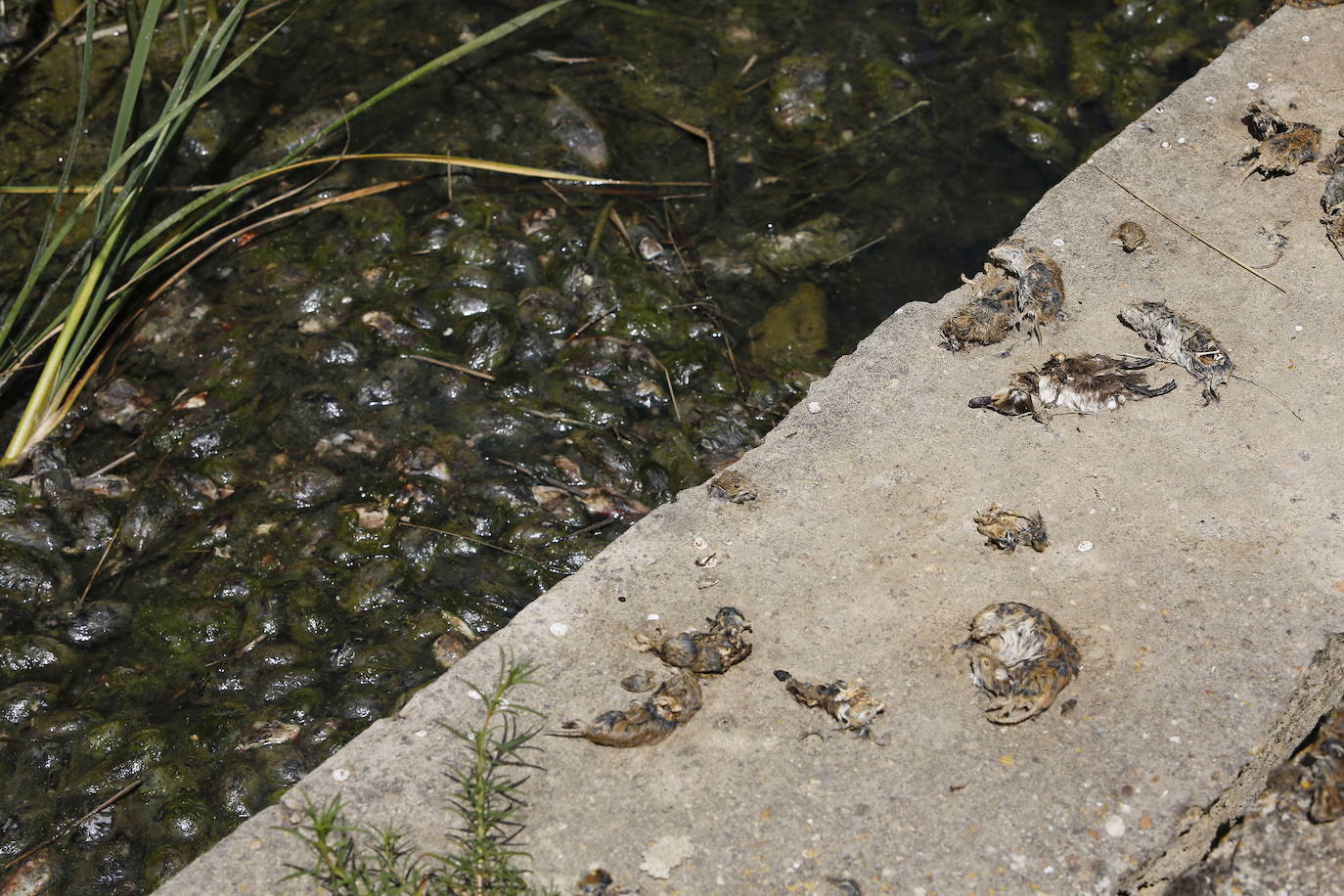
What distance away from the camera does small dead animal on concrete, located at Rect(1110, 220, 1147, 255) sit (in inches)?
130

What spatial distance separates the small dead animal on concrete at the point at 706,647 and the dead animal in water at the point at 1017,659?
0.46m

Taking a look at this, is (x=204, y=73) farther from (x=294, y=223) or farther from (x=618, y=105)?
(x=618, y=105)

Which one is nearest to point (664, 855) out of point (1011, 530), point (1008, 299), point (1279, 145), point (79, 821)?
point (1011, 530)

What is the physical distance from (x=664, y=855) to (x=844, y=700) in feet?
1.57

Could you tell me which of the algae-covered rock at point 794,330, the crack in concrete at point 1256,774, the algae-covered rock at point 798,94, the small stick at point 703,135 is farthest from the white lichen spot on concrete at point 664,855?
the algae-covered rock at point 798,94

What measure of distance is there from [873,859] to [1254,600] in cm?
105

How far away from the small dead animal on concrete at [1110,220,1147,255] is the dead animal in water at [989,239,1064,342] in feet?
0.75

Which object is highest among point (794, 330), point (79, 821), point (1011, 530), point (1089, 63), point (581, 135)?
point (581, 135)

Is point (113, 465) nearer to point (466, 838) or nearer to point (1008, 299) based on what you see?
point (466, 838)

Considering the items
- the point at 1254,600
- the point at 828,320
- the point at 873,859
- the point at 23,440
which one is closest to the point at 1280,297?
the point at 1254,600

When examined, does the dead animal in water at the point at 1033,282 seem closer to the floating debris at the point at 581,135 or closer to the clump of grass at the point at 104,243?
the clump of grass at the point at 104,243

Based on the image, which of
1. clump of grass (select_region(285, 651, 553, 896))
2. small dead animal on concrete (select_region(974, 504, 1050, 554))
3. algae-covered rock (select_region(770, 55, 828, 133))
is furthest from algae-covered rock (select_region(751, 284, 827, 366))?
clump of grass (select_region(285, 651, 553, 896))

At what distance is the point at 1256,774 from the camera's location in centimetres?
230

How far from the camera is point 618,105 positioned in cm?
459
